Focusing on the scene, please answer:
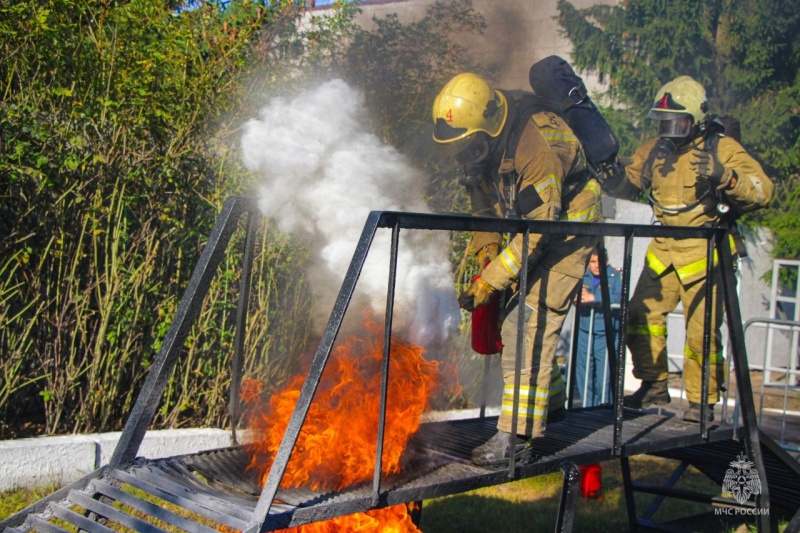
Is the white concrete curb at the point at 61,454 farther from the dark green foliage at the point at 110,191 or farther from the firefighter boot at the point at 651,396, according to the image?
the firefighter boot at the point at 651,396

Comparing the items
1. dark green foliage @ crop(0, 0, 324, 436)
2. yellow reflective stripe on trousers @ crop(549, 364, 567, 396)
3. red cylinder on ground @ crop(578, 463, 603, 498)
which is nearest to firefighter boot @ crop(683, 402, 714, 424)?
yellow reflective stripe on trousers @ crop(549, 364, 567, 396)

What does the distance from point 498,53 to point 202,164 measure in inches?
111

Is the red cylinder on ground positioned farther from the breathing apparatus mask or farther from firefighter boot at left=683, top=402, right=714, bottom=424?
the breathing apparatus mask

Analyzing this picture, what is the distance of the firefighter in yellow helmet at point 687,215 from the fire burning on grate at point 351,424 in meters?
1.93

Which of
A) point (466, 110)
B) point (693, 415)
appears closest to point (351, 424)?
point (466, 110)

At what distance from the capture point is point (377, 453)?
2838 mm

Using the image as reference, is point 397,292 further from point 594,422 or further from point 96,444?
Result: point 96,444

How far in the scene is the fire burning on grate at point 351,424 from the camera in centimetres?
312

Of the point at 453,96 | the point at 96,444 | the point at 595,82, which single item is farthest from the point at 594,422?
the point at 595,82

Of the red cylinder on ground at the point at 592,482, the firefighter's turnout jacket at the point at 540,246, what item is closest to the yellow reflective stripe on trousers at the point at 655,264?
the firefighter's turnout jacket at the point at 540,246

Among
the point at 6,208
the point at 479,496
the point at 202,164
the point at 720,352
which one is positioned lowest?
the point at 479,496

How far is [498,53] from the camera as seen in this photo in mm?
6812

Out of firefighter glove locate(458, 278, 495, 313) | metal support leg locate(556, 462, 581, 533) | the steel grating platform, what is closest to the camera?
the steel grating platform

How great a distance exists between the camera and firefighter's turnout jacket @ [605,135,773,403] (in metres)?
4.80
